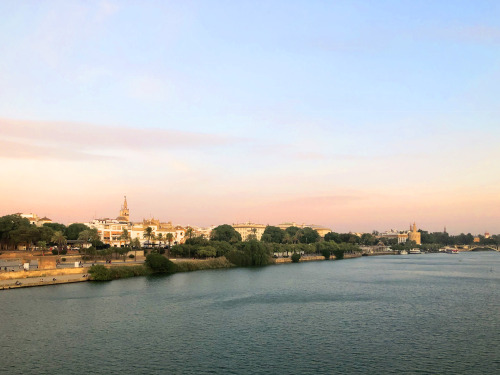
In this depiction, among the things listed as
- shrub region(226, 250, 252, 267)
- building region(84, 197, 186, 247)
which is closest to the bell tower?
building region(84, 197, 186, 247)

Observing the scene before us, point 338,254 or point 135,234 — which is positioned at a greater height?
point 135,234

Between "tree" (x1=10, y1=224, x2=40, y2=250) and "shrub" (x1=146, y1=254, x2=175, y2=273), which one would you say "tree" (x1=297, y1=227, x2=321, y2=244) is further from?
"tree" (x1=10, y1=224, x2=40, y2=250)

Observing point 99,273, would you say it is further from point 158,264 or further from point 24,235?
point 24,235

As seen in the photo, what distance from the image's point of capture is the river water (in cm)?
2883

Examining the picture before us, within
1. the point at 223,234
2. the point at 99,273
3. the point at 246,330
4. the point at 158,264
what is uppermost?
the point at 223,234

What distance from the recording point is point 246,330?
3772 cm

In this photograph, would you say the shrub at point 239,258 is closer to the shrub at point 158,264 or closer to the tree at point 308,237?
the shrub at point 158,264

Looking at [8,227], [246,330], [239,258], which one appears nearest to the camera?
[246,330]

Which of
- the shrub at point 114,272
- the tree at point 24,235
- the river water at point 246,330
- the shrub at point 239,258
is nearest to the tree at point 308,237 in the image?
the shrub at point 239,258

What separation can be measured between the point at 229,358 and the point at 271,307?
18180 millimetres

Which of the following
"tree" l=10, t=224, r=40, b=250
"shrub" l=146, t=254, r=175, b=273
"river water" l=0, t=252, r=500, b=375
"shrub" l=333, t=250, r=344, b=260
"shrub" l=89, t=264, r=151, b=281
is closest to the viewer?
"river water" l=0, t=252, r=500, b=375

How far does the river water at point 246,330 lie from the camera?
2883 centimetres

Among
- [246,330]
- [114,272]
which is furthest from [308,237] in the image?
[246,330]

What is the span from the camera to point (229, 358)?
30.3 m
